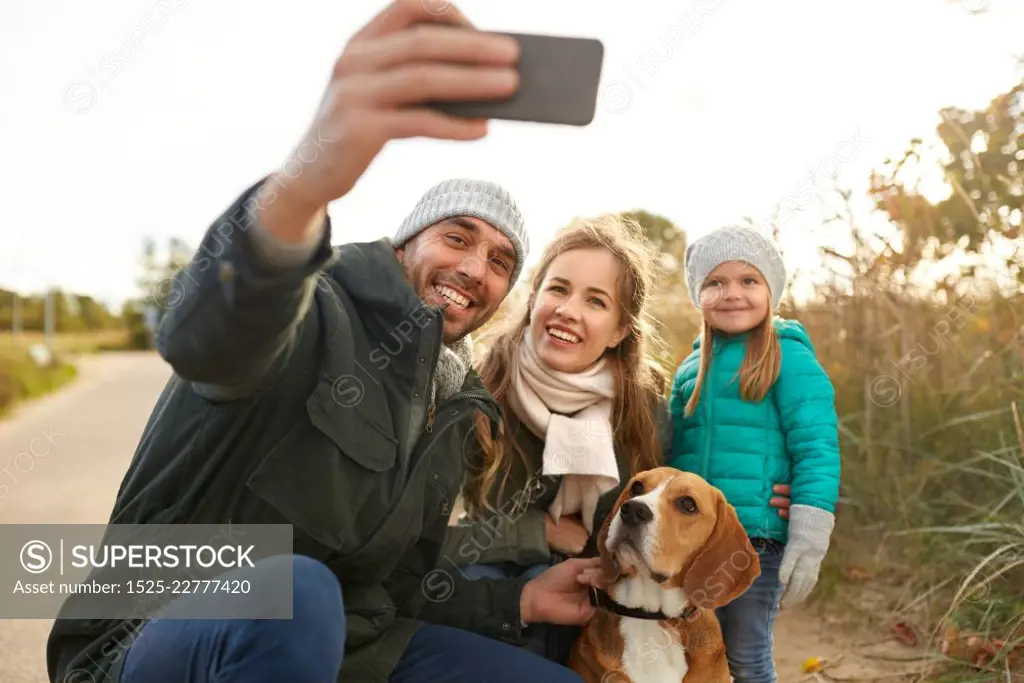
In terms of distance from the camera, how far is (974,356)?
183 inches

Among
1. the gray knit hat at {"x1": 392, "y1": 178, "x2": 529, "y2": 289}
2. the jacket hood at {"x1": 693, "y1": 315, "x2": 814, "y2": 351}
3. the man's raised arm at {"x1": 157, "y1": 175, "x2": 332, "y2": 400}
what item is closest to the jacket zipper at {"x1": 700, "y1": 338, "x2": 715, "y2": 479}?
the jacket hood at {"x1": 693, "y1": 315, "x2": 814, "y2": 351}

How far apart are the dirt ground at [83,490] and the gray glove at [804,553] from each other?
1.04m

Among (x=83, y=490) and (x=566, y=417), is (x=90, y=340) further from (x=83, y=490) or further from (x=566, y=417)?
(x=566, y=417)

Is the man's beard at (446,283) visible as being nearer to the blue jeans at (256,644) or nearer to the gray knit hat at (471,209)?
the gray knit hat at (471,209)

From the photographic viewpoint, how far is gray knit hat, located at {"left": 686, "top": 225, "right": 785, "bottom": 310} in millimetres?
3445

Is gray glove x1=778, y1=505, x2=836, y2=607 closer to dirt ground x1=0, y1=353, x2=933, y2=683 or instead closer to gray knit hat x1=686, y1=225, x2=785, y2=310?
gray knit hat x1=686, y1=225, x2=785, y2=310

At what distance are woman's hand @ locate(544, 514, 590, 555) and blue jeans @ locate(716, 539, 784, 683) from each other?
60cm

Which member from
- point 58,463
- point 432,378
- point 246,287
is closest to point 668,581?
point 432,378

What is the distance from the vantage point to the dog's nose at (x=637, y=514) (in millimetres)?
2732

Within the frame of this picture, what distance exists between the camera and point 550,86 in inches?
47.9

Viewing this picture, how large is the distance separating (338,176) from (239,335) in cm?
37

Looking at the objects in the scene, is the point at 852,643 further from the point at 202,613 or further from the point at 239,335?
the point at 239,335

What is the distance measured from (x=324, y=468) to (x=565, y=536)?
146 centimetres

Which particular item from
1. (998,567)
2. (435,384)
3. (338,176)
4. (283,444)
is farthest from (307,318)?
(998,567)
